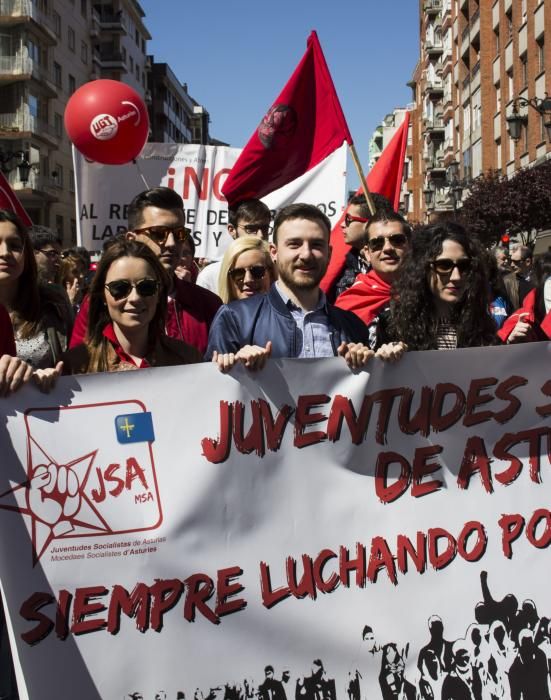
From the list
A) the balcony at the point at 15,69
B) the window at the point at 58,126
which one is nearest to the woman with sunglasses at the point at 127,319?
the balcony at the point at 15,69

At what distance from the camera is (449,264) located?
135 inches

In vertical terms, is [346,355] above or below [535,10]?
below

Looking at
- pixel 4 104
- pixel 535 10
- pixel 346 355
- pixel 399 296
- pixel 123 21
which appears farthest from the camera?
pixel 123 21

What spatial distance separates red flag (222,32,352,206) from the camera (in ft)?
18.6

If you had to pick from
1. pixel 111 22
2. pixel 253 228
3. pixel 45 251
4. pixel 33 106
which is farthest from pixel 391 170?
pixel 111 22

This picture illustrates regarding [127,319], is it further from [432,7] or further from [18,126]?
[432,7]

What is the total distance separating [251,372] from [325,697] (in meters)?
1.08

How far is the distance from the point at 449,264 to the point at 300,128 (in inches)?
103

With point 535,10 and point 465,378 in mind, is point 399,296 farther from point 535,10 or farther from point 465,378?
point 535,10

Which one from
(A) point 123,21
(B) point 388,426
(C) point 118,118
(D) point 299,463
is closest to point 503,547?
(B) point 388,426

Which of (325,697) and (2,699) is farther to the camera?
(2,699)

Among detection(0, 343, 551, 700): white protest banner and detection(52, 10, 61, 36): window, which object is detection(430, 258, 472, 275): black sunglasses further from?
detection(52, 10, 61, 36): window

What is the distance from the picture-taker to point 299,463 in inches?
120

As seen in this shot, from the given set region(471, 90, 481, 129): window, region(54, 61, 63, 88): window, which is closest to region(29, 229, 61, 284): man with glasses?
region(471, 90, 481, 129): window
